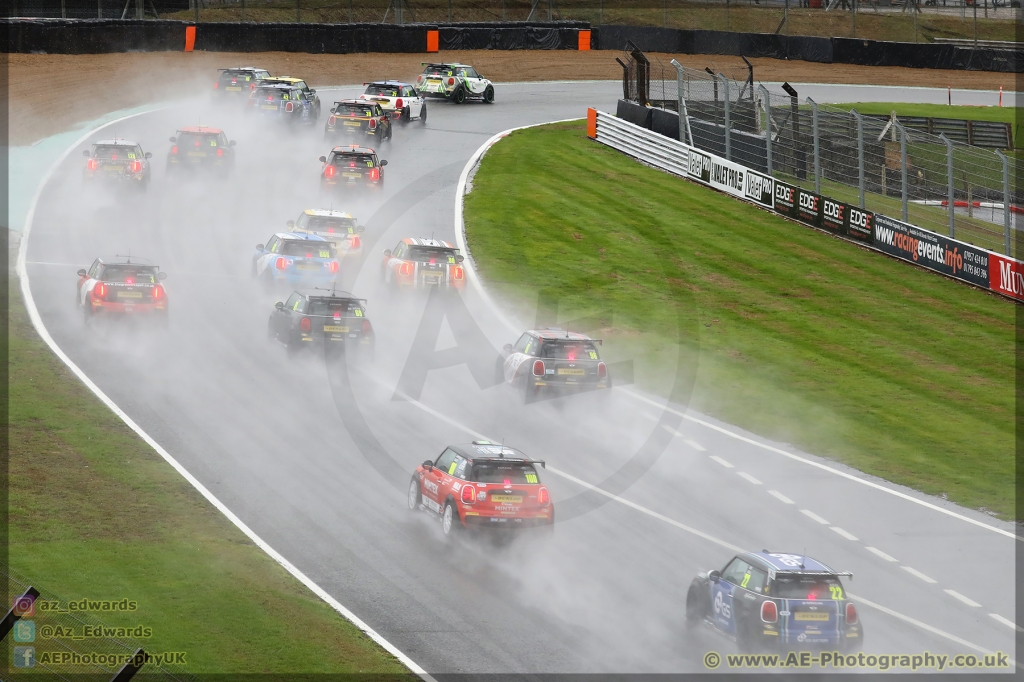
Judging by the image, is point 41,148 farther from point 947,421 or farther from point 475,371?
point 947,421

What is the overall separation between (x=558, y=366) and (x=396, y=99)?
26.6m

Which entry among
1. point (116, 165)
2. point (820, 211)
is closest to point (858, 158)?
point (820, 211)

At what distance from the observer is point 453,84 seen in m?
51.8

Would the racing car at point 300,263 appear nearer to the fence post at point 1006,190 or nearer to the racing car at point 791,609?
the fence post at point 1006,190

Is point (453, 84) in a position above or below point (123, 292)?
above

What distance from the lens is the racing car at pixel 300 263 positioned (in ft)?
90.7

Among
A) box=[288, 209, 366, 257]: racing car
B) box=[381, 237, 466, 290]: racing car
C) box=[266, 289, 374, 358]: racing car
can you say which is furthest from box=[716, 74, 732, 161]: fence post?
box=[266, 289, 374, 358]: racing car

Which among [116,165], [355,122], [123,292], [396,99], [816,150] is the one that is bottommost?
[123,292]

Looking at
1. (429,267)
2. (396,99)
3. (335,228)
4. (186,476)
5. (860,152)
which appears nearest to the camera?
(186,476)

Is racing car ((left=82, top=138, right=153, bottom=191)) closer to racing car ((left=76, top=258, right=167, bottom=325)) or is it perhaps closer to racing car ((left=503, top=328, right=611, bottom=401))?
racing car ((left=76, top=258, right=167, bottom=325))

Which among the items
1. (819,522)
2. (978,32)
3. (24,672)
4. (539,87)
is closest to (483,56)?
(539,87)

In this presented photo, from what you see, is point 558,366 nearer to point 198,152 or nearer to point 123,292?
point 123,292

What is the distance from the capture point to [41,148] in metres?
39.5

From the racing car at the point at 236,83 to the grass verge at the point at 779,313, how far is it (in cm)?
1349
